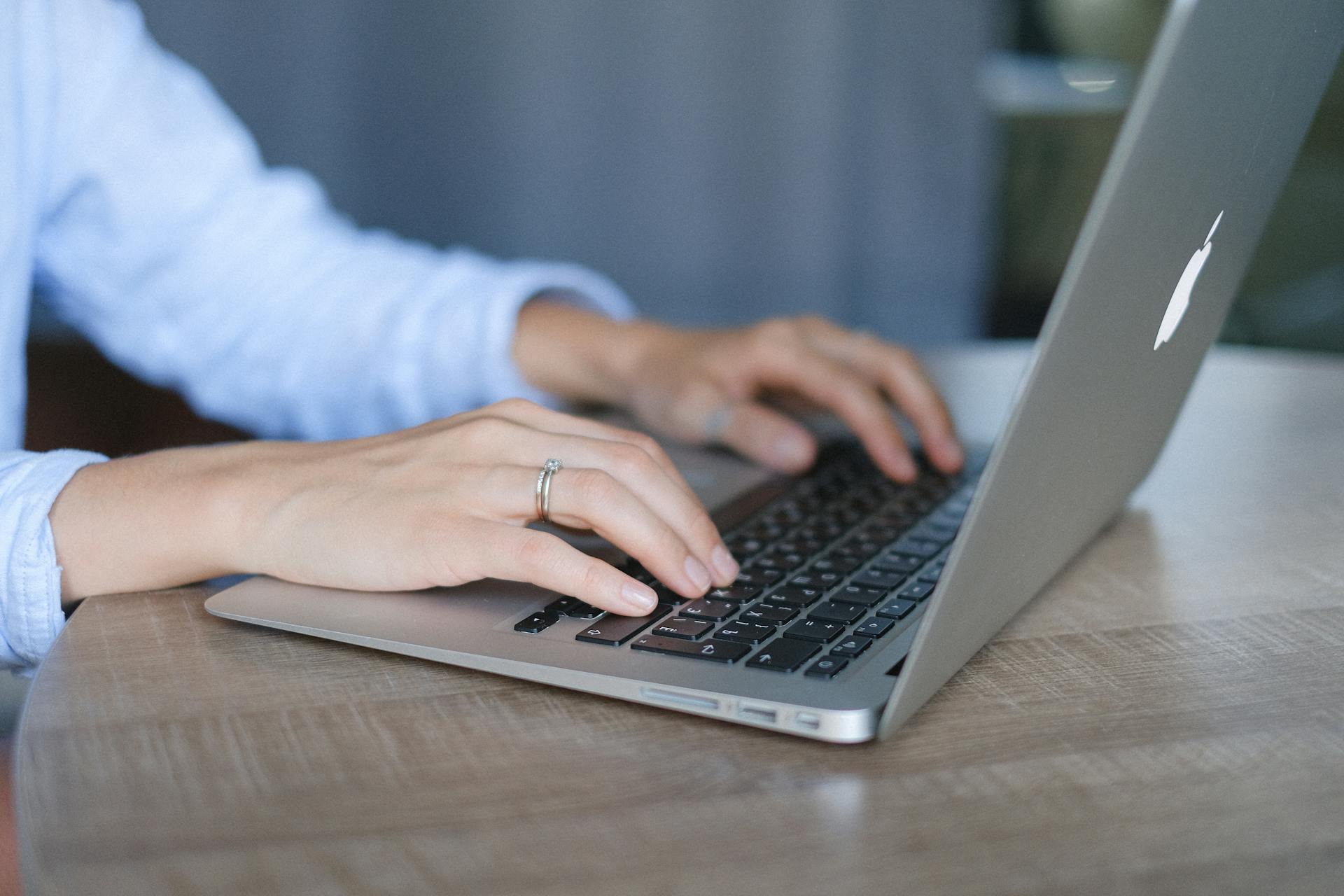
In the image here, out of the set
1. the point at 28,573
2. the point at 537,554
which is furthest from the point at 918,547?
the point at 28,573

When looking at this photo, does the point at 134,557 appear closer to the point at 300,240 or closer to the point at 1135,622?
the point at 1135,622

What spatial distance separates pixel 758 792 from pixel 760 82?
3.23m

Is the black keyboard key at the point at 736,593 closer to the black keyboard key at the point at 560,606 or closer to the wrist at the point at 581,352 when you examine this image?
the black keyboard key at the point at 560,606

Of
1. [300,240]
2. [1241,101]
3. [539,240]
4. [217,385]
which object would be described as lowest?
[539,240]

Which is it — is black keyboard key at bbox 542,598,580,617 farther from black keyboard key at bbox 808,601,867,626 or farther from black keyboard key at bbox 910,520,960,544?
black keyboard key at bbox 910,520,960,544

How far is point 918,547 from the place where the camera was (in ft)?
2.24

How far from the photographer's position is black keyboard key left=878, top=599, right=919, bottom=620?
1.80 feet

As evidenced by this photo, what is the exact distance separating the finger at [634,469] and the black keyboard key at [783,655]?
9 centimetres

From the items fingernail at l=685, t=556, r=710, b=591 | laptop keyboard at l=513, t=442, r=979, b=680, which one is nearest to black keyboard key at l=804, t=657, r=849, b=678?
laptop keyboard at l=513, t=442, r=979, b=680

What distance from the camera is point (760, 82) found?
3412mm

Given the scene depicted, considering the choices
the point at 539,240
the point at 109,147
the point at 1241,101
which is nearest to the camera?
the point at 1241,101

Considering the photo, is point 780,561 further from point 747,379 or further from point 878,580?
point 747,379

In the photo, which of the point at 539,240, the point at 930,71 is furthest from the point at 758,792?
the point at 930,71

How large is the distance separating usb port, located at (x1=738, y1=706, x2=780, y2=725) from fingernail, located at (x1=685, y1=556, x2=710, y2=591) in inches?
5.1
